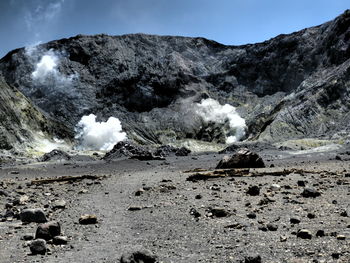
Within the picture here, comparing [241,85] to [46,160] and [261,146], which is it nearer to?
[261,146]

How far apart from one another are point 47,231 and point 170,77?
11747cm

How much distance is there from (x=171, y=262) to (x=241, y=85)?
408ft

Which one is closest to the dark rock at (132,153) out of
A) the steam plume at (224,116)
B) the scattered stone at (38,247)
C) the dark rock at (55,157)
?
the dark rock at (55,157)

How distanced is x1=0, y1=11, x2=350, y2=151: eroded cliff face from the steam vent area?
443 mm

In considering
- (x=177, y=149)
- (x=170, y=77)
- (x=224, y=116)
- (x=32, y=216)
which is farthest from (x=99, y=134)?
(x=32, y=216)

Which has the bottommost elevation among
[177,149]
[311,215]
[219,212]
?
[311,215]

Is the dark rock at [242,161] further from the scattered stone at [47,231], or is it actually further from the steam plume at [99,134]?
the steam plume at [99,134]

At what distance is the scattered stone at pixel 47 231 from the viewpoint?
671 cm

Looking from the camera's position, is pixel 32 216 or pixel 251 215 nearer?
pixel 251 215

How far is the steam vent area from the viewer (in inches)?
260

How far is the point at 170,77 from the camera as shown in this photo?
12288 centimetres

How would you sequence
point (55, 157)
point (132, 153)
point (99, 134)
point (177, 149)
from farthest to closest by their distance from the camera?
point (99, 134), point (177, 149), point (55, 157), point (132, 153)

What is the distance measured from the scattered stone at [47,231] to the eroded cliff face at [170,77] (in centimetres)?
8595

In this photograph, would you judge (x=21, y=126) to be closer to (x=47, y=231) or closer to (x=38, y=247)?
(x=47, y=231)
